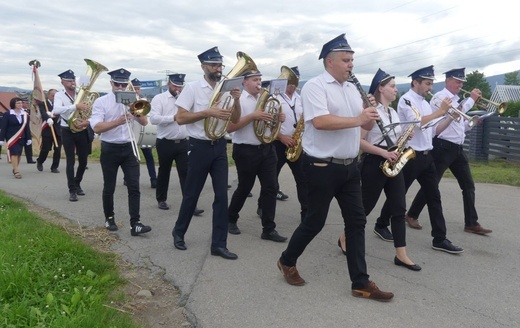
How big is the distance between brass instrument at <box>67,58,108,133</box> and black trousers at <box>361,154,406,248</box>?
4.40m

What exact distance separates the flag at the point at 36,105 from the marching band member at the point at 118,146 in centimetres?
576

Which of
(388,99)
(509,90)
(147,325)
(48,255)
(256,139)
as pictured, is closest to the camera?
(147,325)

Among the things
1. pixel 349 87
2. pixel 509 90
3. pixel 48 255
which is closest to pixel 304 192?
pixel 349 87

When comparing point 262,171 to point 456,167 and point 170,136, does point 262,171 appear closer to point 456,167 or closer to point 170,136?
point 170,136

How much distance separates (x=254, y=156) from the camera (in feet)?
18.8

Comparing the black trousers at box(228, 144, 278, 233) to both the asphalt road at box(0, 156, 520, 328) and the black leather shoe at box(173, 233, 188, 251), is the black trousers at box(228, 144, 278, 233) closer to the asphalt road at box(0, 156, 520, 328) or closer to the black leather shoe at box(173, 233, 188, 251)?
the asphalt road at box(0, 156, 520, 328)

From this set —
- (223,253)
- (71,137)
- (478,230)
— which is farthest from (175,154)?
(478,230)

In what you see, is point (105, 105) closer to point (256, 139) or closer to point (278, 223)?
point (256, 139)

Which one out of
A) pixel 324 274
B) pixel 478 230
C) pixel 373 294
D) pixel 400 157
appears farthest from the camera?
pixel 478 230

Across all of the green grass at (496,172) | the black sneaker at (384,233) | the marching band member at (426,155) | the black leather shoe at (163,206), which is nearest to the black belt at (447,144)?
the marching band member at (426,155)

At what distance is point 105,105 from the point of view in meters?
6.04

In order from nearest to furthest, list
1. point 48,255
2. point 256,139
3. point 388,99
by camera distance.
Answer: point 48,255 → point 388,99 → point 256,139

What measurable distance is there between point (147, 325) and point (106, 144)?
297 cm

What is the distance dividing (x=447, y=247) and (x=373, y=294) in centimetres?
188
